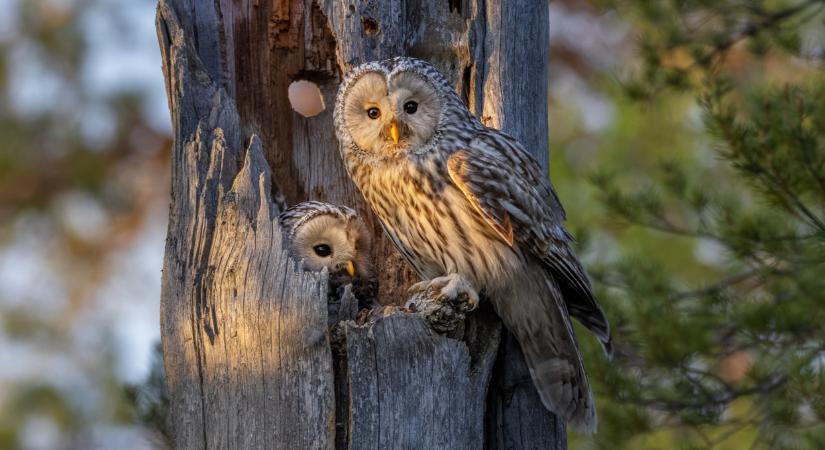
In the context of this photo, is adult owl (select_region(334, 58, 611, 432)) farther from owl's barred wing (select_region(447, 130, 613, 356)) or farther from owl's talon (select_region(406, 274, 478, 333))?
owl's talon (select_region(406, 274, 478, 333))

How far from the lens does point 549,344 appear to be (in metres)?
3.77

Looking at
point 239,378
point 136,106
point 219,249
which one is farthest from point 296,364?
point 136,106

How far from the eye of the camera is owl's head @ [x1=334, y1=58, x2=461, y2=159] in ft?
12.2

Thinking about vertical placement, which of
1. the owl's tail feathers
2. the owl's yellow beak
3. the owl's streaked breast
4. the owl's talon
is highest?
the owl's yellow beak

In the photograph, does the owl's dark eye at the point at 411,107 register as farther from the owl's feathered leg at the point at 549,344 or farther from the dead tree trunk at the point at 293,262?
the owl's feathered leg at the point at 549,344

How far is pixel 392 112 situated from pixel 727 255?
1.53m

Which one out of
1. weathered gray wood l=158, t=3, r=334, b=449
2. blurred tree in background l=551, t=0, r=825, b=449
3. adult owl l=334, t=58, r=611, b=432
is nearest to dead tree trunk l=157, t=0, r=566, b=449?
weathered gray wood l=158, t=3, r=334, b=449

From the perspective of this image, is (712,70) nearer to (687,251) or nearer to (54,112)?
(687,251)

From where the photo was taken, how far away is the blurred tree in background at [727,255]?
155 inches

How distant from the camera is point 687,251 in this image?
7.74 m

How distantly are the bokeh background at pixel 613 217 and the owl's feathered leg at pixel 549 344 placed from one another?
65cm

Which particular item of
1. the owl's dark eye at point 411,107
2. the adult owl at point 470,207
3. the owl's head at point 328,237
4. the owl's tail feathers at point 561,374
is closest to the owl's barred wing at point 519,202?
the adult owl at point 470,207

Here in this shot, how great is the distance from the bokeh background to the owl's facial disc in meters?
1.02

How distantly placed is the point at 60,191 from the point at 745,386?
5.15m
